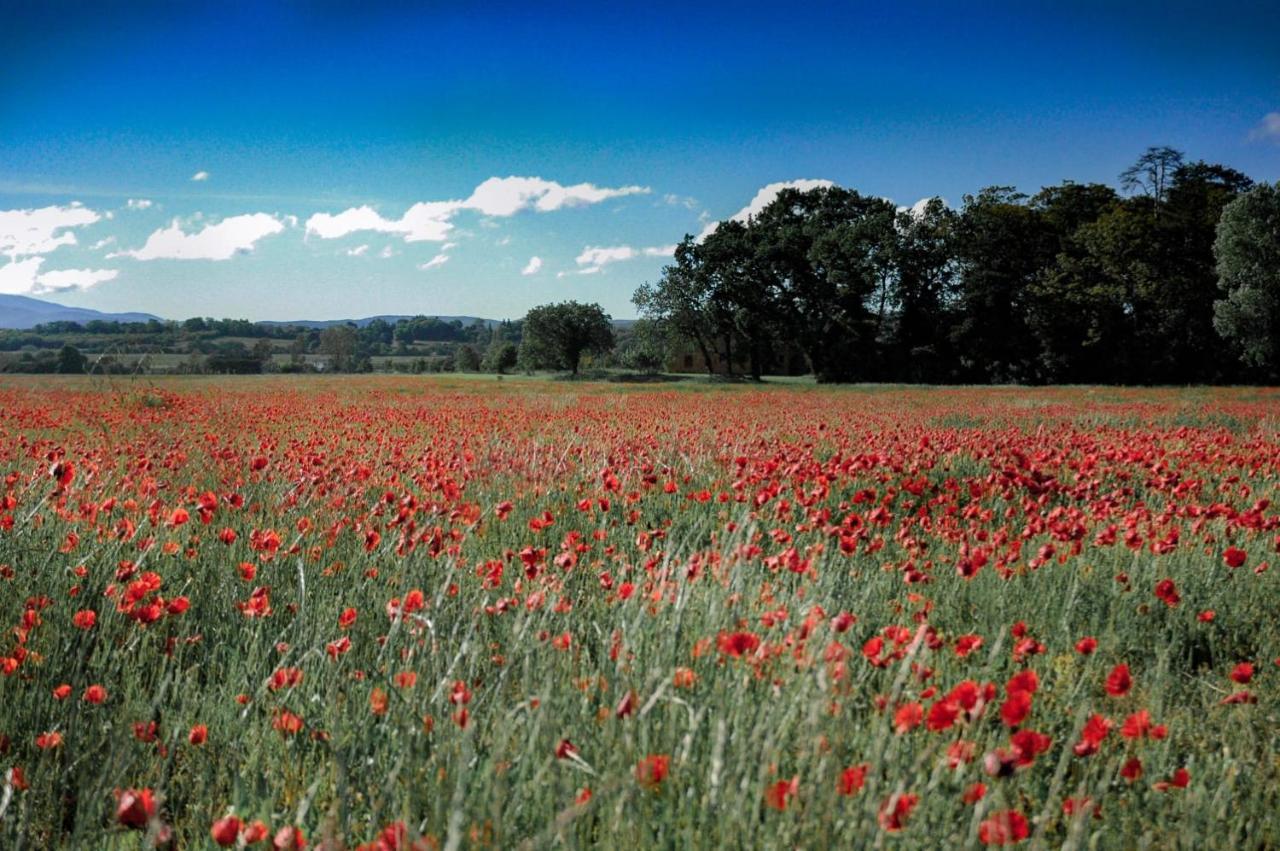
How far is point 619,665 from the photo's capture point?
2246 millimetres

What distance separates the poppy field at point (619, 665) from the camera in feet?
5.89

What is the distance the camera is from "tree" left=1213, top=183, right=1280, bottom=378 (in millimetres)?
36062

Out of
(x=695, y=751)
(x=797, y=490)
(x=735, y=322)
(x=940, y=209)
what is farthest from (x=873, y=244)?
(x=695, y=751)

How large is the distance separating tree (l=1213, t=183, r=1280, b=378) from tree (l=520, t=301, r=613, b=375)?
3588cm

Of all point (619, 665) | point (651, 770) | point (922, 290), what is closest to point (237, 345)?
point (922, 290)

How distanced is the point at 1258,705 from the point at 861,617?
1408mm

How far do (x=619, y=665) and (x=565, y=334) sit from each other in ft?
185

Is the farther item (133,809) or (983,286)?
(983,286)

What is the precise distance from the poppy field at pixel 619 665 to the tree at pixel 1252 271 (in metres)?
36.6

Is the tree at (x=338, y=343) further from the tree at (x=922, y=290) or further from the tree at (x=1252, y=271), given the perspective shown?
the tree at (x=1252, y=271)

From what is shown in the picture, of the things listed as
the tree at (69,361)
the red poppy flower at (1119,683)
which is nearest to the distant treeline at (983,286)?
the tree at (69,361)

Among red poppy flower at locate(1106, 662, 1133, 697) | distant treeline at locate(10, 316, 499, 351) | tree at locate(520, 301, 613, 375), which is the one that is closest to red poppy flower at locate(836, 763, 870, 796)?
red poppy flower at locate(1106, 662, 1133, 697)

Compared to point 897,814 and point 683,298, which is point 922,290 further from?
point 897,814

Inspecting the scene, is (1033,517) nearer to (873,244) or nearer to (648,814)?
(648,814)
